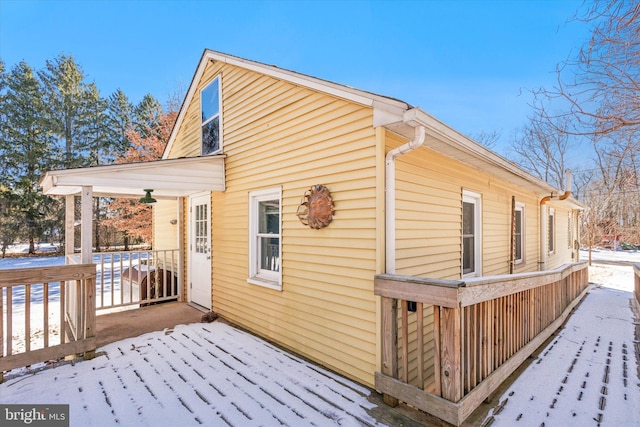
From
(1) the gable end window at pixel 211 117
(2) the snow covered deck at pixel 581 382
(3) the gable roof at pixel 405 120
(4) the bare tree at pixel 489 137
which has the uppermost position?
(4) the bare tree at pixel 489 137

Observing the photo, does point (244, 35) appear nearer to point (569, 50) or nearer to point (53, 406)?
point (569, 50)

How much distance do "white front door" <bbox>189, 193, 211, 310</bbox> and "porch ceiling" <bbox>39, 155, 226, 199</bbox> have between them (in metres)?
0.79

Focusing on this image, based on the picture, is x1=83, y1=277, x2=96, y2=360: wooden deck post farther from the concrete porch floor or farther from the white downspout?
the white downspout

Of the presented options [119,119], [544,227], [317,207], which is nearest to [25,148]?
[119,119]

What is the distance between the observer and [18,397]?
271 centimetres

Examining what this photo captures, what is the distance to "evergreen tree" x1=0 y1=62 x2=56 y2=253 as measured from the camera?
18.0 metres

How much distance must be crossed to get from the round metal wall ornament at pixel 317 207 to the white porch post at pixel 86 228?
109 inches

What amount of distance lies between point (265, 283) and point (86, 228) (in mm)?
2460

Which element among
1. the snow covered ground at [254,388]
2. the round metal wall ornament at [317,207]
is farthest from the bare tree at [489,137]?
the round metal wall ornament at [317,207]

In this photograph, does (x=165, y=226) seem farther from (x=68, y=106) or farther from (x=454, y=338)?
(x=68, y=106)

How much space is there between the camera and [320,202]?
10.9 feet

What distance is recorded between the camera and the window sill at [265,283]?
157 inches

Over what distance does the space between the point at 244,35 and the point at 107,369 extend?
12902mm

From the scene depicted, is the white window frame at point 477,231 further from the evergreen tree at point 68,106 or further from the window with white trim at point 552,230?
the evergreen tree at point 68,106
